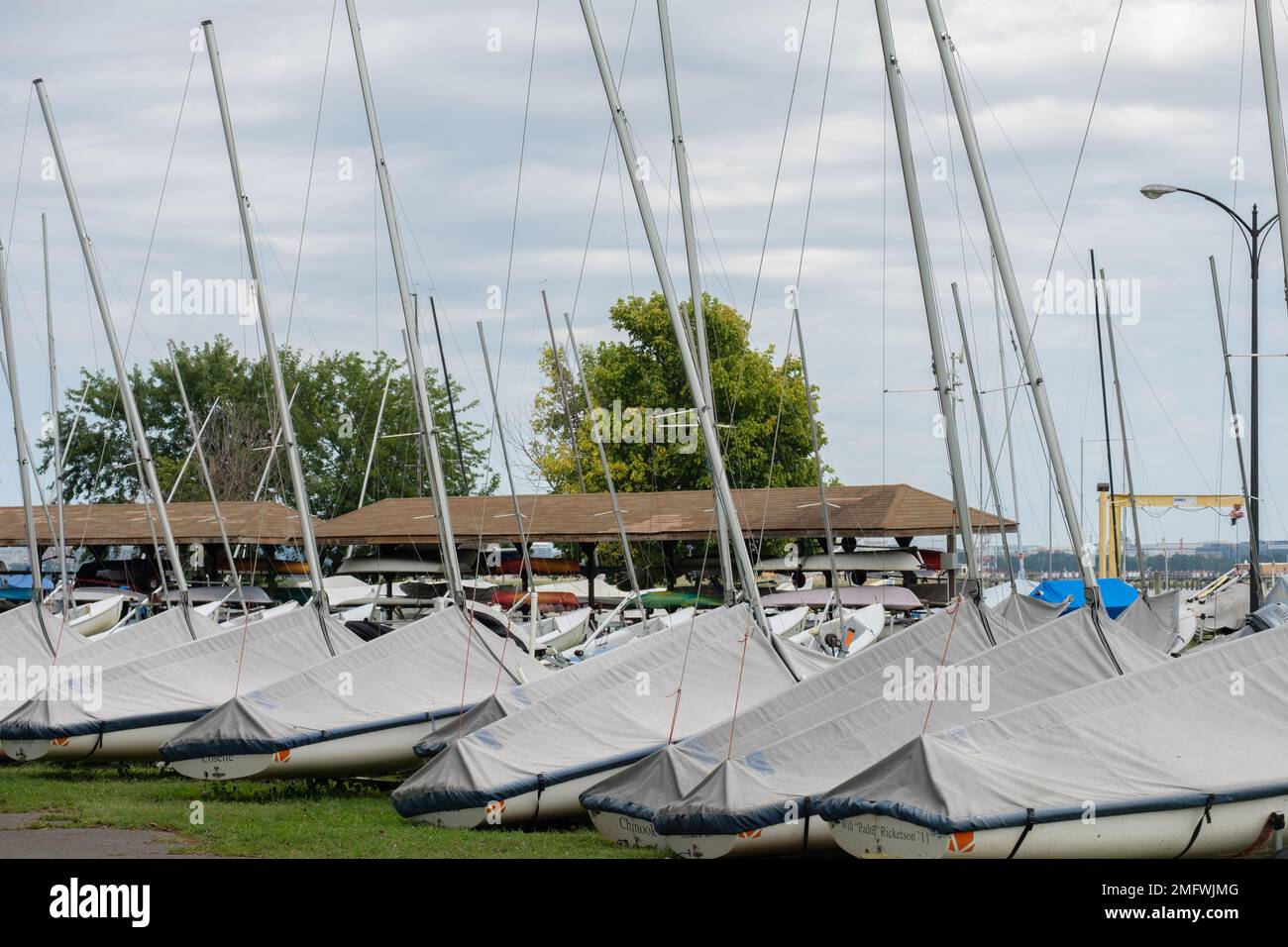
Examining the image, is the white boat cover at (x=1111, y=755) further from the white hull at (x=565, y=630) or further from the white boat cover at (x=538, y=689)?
A: the white hull at (x=565, y=630)

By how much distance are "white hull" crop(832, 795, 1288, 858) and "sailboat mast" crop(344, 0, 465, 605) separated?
1106cm

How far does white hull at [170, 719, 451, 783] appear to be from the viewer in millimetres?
17578

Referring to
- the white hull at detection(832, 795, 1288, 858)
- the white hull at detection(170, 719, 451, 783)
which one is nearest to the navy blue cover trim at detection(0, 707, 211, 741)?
the white hull at detection(170, 719, 451, 783)

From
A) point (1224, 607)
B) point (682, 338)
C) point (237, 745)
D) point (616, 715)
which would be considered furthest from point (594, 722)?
point (1224, 607)

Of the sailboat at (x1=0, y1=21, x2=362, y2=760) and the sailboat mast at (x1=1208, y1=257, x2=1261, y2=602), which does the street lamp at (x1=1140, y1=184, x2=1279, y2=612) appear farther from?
the sailboat at (x1=0, y1=21, x2=362, y2=760)

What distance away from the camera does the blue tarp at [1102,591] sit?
1448 inches

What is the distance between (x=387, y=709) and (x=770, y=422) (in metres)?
47.0

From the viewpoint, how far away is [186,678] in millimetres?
20859

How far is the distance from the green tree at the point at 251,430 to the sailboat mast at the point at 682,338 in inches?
2526

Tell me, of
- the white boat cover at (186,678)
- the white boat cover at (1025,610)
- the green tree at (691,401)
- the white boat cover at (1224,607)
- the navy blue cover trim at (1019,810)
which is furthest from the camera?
the green tree at (691,401)

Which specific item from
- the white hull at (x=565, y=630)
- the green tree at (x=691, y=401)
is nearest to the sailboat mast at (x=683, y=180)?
the white hull at (x=565, y=630)
